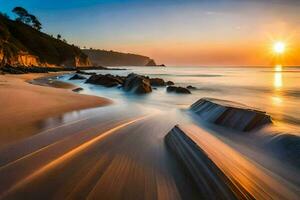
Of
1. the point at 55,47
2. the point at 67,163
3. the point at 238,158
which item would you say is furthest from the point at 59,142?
the point at 55,47

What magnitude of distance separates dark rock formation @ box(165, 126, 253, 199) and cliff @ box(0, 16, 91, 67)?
5219 centimetres

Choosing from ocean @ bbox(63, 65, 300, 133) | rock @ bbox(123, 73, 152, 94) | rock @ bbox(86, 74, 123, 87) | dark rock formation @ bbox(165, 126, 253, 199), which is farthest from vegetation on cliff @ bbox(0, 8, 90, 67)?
dark rock formation @ bbox(165, 126, 253, 199)

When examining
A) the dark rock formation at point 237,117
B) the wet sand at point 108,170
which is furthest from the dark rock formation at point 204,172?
the dark rock formation at point 237,117

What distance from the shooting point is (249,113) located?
23.7ft

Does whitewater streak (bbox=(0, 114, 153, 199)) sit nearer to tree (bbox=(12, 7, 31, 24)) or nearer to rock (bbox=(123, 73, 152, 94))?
rock (bbox=(123, 73, 152, 94))

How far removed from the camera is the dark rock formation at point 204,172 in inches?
119

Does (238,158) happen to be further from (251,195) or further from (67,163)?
(67,163)

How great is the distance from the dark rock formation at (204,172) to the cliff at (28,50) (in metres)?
52.2

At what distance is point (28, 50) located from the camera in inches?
2965

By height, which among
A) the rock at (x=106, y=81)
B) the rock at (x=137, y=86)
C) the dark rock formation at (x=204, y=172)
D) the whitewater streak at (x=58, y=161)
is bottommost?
the rock at (x=106, y=81)

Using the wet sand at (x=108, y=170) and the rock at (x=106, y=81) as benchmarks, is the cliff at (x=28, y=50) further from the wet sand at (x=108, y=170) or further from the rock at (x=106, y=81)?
the wet sand at (x=108, y=170)

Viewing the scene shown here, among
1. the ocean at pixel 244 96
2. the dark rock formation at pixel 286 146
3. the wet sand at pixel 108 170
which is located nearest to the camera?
the wet sand at pixel 108 170

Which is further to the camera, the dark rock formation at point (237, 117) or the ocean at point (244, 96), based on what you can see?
A: the ocean at point (244, 96)

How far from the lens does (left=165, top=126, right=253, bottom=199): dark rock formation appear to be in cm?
303
